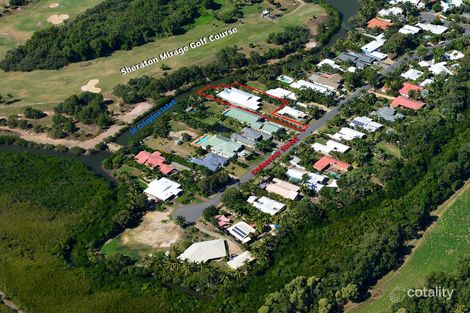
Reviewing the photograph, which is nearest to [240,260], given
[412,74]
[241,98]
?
[241,98]

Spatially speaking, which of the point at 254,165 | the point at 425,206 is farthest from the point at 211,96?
the point at 425,206

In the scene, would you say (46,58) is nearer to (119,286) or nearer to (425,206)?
(119,286)

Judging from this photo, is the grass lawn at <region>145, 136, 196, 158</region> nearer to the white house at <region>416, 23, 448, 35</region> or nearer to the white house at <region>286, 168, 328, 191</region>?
the white house at <region>286, 168, 328, 191</region>

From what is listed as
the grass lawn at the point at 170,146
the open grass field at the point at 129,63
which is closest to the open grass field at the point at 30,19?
the open grass field at the point at 129,63

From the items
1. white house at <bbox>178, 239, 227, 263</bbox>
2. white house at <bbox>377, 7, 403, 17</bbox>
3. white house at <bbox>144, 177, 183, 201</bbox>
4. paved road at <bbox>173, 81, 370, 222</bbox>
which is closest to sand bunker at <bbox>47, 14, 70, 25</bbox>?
white house at <bbox>144, 177, 183, 201</bbox>

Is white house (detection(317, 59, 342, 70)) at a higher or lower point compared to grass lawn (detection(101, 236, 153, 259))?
higher

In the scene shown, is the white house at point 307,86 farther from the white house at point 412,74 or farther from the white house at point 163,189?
the white house at point 163,189

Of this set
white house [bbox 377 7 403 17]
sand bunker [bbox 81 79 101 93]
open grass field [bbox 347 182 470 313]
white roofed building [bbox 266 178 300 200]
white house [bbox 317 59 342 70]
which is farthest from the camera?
white house [bbox 377 7 403 17]
